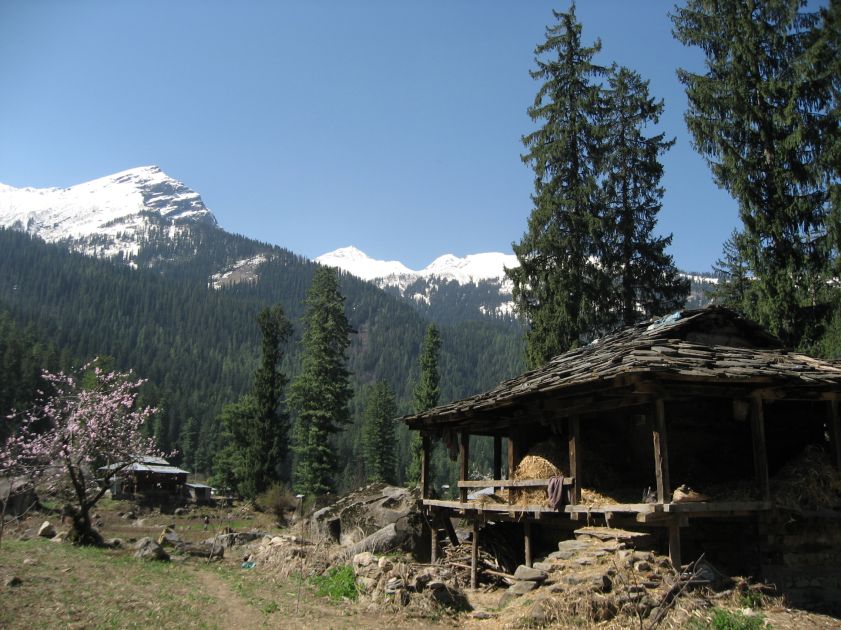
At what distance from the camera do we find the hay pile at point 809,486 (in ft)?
38.3

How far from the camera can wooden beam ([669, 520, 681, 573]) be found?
34.7ft

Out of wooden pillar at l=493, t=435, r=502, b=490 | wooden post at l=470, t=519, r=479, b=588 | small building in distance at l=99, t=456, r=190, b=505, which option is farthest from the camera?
small building in distance at l=99, t=456, r=190, b=505

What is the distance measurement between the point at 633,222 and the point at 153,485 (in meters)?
52.9

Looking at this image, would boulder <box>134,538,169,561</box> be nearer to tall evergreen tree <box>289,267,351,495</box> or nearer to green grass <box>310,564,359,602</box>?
green grass <box>310,564,359,602</box>

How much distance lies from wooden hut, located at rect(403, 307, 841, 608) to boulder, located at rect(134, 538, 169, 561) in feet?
34.1

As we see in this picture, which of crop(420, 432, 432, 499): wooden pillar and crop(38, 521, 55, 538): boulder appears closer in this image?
crop(420, 432, 432, 499): wooden pillar

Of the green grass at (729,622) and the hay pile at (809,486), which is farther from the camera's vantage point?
the hay pile at (809,486)

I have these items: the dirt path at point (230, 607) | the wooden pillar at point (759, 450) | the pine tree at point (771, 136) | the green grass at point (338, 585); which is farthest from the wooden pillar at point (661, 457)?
the pine tree at point (771, 136)

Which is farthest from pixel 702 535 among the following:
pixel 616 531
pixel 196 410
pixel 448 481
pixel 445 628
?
pixel 196 410

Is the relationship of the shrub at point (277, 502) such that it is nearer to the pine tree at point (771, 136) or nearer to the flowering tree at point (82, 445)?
the flowering tree at point (82, 445)

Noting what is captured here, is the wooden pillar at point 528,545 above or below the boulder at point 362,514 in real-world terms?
above

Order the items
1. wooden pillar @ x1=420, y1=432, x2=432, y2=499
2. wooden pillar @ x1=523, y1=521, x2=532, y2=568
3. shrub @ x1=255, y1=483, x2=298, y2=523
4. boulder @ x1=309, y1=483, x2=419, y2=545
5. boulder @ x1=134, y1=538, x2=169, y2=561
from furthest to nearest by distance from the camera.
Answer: shrub @ x1=255, y1=483, x2=298, y2=523 < boulder @ x1=309, y1=483, x2=419, y2=545 < boulder @ x1=134, y1=538, x2=169, y2=561 < wooden pillar @ x1=420, y1=432, x2=432, y2=499 < wooden pillar @ x1=523, y1=521, x2=532, y2=568

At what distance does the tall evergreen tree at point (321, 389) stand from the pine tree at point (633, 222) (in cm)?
2366

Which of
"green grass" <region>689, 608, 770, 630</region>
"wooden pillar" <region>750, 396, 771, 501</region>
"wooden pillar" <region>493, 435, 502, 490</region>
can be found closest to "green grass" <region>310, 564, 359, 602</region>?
"wooden pillar" <region>493, 435, 502, 490</region>
